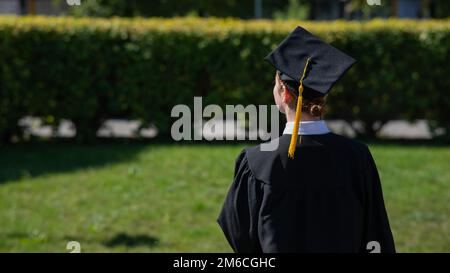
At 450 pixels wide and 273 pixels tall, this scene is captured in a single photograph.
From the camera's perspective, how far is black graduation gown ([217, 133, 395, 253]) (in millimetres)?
Answer: 3367

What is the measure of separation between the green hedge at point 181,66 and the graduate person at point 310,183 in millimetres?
8158

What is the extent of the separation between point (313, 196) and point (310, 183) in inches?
2.4

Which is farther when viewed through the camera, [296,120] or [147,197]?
[147,197]

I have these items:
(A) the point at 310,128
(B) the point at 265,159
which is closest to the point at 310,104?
(A) the point at 310,128

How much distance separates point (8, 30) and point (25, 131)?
66.9 inches

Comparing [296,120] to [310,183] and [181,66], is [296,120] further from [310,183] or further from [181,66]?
[181,66]

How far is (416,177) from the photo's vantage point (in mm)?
8758

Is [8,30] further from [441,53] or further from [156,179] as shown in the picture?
[441,53]

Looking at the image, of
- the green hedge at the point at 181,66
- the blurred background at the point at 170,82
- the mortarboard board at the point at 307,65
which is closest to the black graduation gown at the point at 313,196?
the mortarboard board at the point at 307,65

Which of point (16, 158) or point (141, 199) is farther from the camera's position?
point (16, 158)

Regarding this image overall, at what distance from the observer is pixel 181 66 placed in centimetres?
1178

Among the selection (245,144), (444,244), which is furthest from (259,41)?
(444,244)

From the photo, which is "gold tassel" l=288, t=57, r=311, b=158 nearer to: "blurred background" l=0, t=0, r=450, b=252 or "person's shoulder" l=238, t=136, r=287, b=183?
"person's shoulder" l=238, t=136, r=287, b=183

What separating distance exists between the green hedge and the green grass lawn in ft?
3.89
